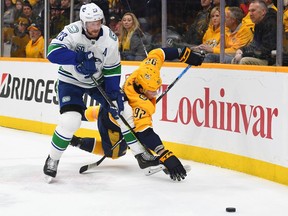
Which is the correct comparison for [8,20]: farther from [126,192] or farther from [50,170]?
[126,192]

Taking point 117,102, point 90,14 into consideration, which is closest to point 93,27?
point 90,14

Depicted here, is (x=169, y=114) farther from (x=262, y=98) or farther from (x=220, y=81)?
(x=262, y=98)

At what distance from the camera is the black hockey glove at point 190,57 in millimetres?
5414

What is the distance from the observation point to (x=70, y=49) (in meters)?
5.07

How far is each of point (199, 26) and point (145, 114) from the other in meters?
1.11

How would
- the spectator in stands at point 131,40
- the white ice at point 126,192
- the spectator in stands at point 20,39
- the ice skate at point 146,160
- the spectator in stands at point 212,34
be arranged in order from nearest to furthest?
the white ice at point 126,192
the ice skate at point 146,160
the spectator in stands at point 212,34
the spectator in stands at point 131,40
the spectator in stands at point 20,39

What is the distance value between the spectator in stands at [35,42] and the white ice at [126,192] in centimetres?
205

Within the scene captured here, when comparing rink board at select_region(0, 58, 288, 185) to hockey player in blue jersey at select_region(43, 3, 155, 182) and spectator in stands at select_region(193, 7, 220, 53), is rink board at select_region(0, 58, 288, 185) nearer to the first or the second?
spectator in stands at select_region(193, 7, 220, 53)

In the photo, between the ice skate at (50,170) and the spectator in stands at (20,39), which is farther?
the spectator in stands at (20,39)

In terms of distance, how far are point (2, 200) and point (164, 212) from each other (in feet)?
3.19

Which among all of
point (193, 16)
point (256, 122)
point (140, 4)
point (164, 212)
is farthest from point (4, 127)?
point (164, 212)

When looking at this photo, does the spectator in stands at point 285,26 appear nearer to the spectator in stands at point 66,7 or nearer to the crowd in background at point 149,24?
the crowd in background at point 149,24

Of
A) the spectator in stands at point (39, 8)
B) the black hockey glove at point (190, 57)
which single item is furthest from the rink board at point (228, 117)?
the spectator in stands at point (39, 8)

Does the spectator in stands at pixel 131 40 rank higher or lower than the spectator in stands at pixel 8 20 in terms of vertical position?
lower
